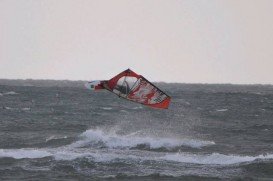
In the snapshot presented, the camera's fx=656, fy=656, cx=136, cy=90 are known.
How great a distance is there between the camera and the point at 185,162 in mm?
30375

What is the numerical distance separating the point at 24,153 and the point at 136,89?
702 centimetres

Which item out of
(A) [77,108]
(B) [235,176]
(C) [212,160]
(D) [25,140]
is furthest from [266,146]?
(A) [77,108]

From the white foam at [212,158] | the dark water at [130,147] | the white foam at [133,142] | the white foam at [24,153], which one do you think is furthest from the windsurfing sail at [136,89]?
the white foam at [133,142]

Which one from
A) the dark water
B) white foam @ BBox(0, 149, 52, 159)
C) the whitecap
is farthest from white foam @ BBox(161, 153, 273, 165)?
white foam @ BBox(0, 149, 52, 159)

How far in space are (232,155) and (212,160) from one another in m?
2.39

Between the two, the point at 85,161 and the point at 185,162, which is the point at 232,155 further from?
the point at 85,161

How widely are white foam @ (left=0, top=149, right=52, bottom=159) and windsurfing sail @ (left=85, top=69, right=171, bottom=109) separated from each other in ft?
17.3

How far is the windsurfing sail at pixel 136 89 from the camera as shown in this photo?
27422mm

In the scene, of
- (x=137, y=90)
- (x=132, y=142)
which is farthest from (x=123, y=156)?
(x=132, y=142)

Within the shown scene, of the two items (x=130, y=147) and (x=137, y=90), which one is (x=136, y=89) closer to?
(x=137, y=90)

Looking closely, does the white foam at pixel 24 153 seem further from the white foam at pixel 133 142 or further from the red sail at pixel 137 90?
the red sail at pixel 137 90

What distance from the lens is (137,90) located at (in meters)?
27.7

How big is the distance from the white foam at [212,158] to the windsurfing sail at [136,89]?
437 cm

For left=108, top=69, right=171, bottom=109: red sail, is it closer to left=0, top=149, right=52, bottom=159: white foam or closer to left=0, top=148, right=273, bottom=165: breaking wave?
left=0, top=148, right=273, bottom=165: breaking wave
